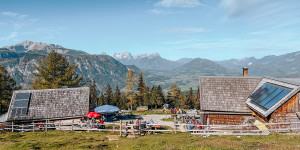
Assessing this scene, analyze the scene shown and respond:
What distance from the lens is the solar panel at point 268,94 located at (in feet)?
56.4

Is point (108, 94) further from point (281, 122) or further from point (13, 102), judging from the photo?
point (281, 122)

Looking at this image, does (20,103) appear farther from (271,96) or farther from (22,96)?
(271,96)

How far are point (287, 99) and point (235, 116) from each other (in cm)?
621

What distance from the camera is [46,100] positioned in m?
27.0

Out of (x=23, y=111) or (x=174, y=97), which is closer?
(x=23, y=111)

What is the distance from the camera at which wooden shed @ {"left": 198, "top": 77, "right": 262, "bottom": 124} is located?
2131cm

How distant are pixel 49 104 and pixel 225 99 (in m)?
24.2

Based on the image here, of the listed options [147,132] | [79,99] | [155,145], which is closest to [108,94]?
[79,99]

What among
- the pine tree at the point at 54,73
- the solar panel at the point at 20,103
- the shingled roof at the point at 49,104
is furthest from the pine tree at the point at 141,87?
the solar panel at the point at 20,103

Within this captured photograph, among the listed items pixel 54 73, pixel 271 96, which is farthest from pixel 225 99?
pixel 54 73

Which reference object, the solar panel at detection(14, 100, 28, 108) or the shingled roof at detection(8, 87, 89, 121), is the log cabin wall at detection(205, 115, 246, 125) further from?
the solar panel at detection(14, 100, 28, 108)

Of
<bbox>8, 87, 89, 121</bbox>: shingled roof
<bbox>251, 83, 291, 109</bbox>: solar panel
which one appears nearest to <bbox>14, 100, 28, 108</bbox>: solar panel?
<bbox>8, 87, 89, 121</bbox>: shingled roof

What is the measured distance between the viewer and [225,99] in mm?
22391

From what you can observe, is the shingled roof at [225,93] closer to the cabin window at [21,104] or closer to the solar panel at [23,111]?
the solar panel at [23,111]
